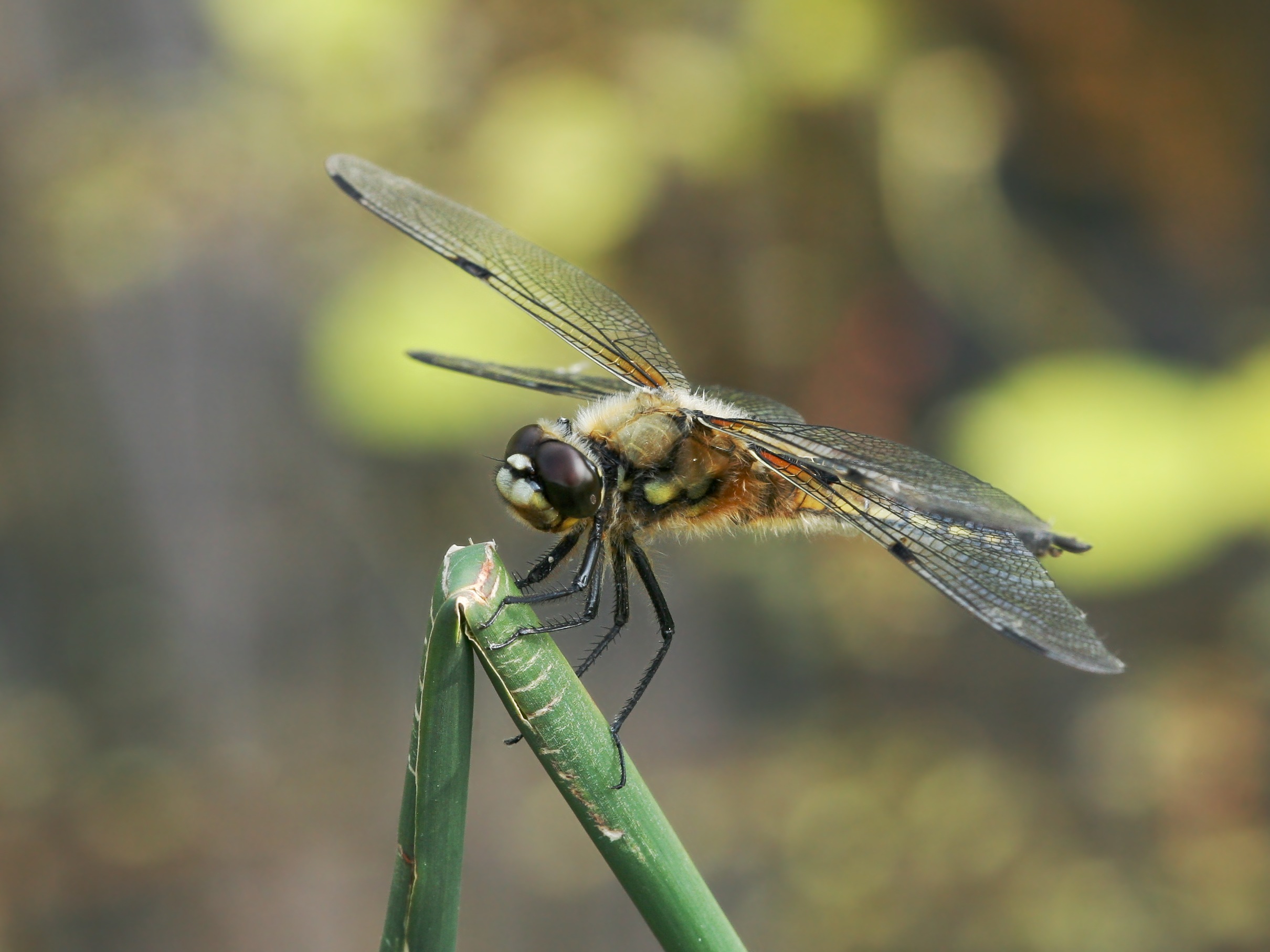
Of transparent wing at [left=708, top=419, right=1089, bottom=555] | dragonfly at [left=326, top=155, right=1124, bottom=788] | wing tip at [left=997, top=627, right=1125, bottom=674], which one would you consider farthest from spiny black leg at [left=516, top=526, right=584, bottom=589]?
wing tip at [left=997, top=627, right=1125, bottom=674]

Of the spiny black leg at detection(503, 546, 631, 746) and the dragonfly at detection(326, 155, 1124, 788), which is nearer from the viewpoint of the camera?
the dragonfly at detection(326, 155, 1124, 788)

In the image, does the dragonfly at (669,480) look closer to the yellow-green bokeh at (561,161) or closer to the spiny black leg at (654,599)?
the spiny black leg at (654,599)

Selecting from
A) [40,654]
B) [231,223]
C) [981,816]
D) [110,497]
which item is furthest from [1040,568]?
[40,654]

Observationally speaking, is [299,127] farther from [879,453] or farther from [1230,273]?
[1230,273]

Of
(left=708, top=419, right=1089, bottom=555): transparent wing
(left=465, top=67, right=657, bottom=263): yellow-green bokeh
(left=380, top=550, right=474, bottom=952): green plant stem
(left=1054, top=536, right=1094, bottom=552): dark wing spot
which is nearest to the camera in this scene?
(left=380, top=550, right=474, bottom=952): green plant stem

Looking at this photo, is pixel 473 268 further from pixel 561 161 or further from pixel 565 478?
pixel 561 161

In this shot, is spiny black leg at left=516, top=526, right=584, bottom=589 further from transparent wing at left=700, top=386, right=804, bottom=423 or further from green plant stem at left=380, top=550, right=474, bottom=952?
green plant stem at left=380, top=550, right=474, bottom=952
